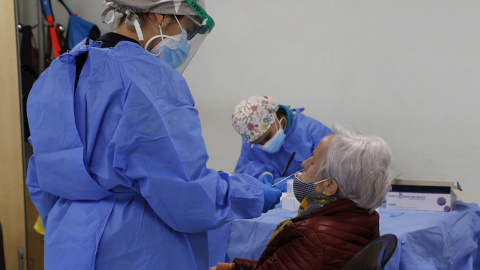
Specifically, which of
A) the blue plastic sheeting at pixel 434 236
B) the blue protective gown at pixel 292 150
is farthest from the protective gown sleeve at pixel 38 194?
the blue protective gown at pixel 292 150

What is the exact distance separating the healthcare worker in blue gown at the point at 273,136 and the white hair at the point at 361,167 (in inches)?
56.4

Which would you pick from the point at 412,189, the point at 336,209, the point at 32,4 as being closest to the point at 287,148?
Answer: the point at 412,189

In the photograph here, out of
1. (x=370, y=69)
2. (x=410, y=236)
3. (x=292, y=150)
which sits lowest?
(x=292, y=150)

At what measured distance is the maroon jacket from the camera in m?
1.66

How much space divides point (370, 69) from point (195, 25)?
2.47m

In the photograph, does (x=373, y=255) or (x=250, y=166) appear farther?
(x=250, y=166)

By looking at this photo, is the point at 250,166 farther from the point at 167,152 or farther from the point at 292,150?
the point at 167,152

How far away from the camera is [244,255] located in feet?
8.09

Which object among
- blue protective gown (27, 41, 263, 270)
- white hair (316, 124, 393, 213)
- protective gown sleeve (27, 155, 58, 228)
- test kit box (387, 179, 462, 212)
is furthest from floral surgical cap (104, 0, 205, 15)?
test kit box (387, 179, 462, 212)

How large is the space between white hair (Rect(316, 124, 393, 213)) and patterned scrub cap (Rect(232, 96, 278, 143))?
4.99ft

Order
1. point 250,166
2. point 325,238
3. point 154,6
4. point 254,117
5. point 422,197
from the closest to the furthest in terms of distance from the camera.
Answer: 1. point 154,6
2. point 325,238
3. point 422,197
4. point 254,117
5. point 250,166

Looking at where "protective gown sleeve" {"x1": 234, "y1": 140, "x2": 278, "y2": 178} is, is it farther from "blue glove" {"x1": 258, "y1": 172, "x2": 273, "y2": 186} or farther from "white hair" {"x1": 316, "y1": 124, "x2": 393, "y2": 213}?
"white hair" {"x1": 316, "y1": 124, "x2": 393, "y2": 213}

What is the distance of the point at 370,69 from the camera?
3.92 meters

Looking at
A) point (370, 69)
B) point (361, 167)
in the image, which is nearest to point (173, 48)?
point (361, 167)
